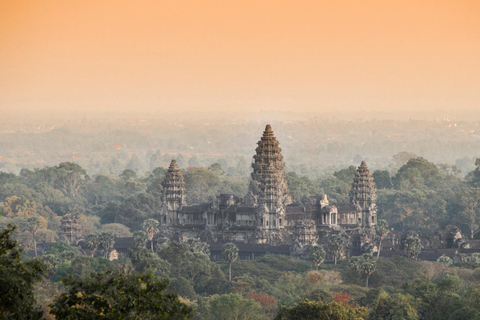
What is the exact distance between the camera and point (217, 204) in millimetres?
120125

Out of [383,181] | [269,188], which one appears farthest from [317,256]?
[383,181]

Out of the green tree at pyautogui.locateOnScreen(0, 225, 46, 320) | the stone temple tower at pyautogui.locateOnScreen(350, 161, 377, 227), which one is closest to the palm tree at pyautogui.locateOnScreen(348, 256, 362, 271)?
the stone temple tower at pyautogui.locateOnScreen(350, 161, 377, 227)

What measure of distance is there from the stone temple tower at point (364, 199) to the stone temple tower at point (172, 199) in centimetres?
1714

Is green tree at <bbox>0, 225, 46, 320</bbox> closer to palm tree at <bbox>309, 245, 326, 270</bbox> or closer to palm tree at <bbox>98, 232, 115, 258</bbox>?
palm tree at <bbox>309, 245, 326, 270</bbox>

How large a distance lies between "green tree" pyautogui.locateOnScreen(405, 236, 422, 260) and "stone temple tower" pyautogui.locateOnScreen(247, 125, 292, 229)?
523 inches

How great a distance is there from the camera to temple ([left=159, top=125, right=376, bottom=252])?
118 m

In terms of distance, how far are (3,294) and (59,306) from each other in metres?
2.38

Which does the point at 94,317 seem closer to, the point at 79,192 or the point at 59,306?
the point at 59,306

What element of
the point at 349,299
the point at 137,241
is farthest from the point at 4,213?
the point at 349,299

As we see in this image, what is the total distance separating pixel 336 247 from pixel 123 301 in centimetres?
6120

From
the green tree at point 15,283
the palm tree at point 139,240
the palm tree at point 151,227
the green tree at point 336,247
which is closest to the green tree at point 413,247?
the green tree at point 336,247

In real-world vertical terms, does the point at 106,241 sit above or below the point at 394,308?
below

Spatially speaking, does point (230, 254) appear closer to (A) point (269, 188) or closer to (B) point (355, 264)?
(B) point (355, 264)

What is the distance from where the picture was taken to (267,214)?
387 ft
